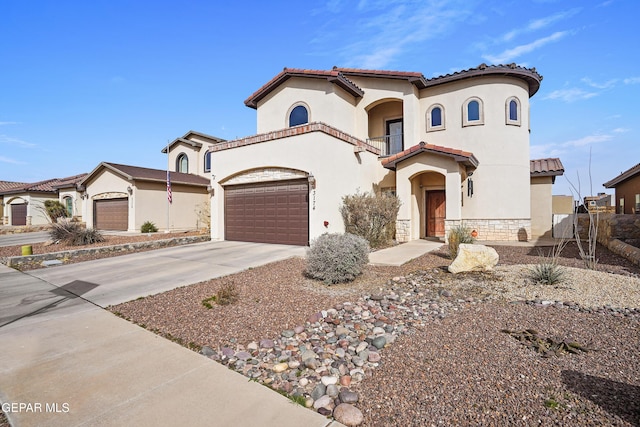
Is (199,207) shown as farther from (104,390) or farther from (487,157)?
(104,390)

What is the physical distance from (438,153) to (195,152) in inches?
810

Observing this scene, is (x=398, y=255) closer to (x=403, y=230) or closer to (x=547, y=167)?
(x=403, y=230)

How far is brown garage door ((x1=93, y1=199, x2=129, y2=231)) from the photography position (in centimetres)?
2102

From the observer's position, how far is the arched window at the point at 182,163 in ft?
88.4

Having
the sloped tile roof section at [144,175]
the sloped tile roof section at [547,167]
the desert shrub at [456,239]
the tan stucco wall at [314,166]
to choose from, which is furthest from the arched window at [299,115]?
the sloped tile roof section at [547,167]

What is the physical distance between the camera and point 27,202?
2881 centimetres

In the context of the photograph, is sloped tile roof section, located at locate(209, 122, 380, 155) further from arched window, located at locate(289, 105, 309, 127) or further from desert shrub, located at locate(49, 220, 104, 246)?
desert shrub, located at locate(49, 220, 104, 246)

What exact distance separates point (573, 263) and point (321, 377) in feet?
29.2

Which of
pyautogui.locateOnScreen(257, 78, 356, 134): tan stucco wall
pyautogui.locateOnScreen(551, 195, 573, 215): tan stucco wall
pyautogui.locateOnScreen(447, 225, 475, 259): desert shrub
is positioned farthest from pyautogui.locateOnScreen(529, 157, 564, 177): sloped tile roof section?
pyautogui.locateOnScreen(257, 78, 356, 134): tan stucco wall

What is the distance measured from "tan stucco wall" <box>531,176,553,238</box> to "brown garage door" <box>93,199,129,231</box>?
Result: 24.7 meters

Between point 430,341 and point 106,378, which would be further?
point 430,341

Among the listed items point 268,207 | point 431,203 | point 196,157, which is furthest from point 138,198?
point 431,203

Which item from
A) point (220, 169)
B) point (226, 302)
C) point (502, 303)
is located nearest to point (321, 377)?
point (226, 302)

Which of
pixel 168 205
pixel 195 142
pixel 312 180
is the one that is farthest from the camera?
pixel 195 142
